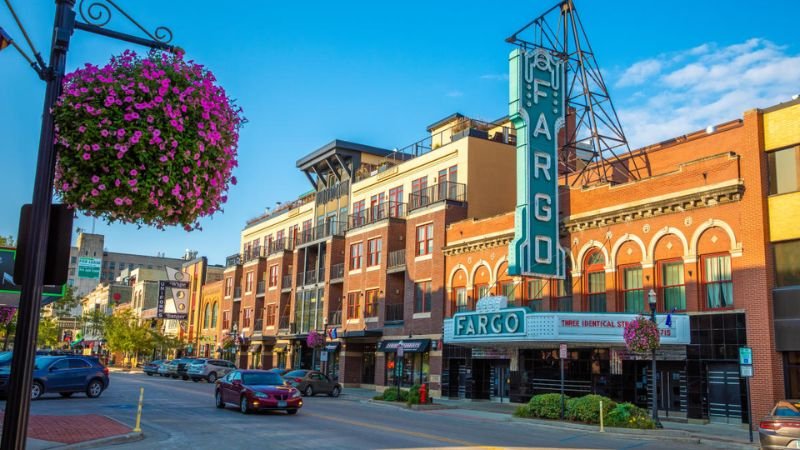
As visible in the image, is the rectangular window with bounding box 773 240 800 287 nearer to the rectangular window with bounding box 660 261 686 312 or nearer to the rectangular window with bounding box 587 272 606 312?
the rectangular window with bounding box 660 261 686 312

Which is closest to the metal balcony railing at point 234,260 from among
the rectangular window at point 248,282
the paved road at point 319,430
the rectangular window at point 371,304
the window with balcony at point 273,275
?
the rectangular window at point 248,282

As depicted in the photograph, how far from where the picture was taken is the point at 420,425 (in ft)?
77.2

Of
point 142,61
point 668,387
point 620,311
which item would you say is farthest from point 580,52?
point 142,61

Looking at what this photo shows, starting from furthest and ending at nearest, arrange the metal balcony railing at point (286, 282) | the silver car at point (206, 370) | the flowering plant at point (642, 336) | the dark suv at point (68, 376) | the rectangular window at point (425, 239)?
the metal balcony railing at point (286, 282) → the silver car at point (206, 370) → the rectangular window at point (425, 239) → the dark suv at point (68, 376) → the flowering plant at point (642, 336)

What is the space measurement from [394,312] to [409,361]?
3.55m

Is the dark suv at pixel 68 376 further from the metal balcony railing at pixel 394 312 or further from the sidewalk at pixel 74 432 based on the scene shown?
the metal balcony railing at pixel 394 312

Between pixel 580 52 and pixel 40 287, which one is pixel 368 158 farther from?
pixel 40 287

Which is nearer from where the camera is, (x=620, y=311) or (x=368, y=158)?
(x=620, y=311)

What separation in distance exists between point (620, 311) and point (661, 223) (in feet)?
14.2

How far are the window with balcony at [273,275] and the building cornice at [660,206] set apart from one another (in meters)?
37.5

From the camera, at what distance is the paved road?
17.4 meters

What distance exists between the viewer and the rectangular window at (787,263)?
26.2 m

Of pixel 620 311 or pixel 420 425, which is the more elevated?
pixel 620 311

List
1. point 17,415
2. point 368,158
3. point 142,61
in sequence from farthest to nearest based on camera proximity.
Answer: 1. point 368,158
2. point 142,61
3. point 17,415
